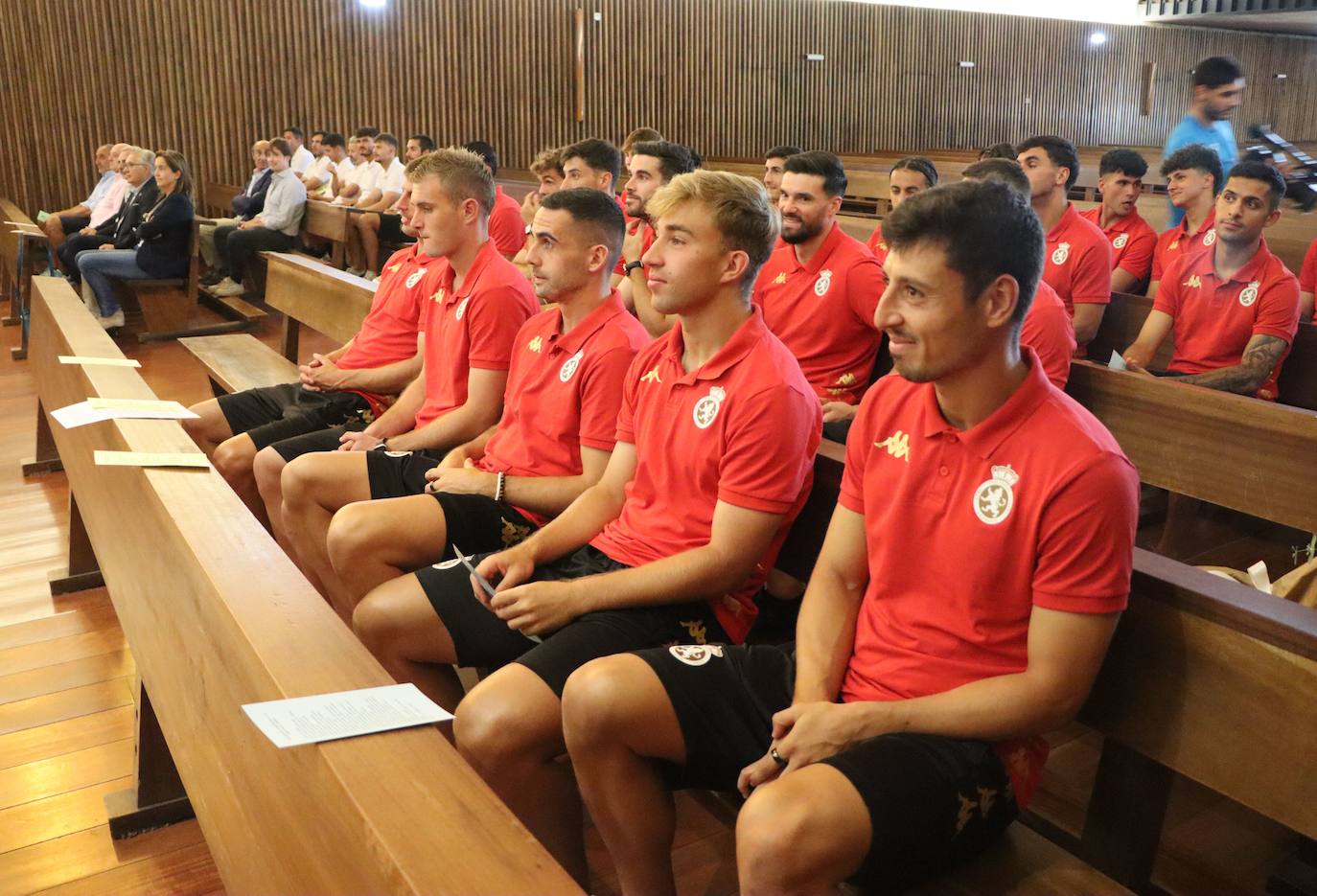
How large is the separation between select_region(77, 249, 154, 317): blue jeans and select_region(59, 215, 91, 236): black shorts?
2.50m

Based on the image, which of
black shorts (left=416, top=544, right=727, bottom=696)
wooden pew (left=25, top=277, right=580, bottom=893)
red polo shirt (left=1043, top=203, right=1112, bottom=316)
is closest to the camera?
wooden pew (left=25, top=277, right=580, bottom=893)

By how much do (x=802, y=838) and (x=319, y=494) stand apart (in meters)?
1.87

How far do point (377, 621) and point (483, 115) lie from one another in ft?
37.7

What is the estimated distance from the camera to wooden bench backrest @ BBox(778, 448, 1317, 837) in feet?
4.43

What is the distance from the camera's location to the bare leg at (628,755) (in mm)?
1671

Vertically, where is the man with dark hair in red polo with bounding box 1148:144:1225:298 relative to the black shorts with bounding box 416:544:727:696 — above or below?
above

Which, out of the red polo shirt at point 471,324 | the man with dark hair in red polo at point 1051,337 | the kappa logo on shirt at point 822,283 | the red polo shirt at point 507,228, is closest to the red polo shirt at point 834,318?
the kappa logo on shirt at point 822,283

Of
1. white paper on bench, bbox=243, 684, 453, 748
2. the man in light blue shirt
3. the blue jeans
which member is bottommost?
the blue jeans

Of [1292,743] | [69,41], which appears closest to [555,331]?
[1292,743]

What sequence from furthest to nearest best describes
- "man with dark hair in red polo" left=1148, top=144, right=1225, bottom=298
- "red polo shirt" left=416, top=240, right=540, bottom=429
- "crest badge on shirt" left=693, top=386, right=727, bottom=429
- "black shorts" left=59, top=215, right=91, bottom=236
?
"black shorts" left=59, top=215, right=91, bottom=236 < "man with dark hair in red polo" left=1148, top=144, right=1225, bottom=298 < "red polo shirt" left=416, top=240, right=540, bottom=429 < "crest badge on shirt" left=693, top=386, right=727, bottom=429

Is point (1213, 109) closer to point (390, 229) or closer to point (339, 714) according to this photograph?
point (390, 229)

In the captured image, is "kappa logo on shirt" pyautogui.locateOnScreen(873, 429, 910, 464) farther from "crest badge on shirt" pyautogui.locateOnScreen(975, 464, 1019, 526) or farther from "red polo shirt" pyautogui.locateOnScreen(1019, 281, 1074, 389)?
"red polo shirt" pyautogui.locateOnScreen(1019, 281, 1074, 389)

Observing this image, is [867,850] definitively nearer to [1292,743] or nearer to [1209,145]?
[1292,743]

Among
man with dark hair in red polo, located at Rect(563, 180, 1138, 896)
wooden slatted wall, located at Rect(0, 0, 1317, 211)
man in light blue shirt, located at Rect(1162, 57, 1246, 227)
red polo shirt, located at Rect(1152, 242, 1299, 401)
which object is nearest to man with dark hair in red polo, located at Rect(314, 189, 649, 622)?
man with dark hair in red polo, located at Rect(563, 180, 1138, 896)
